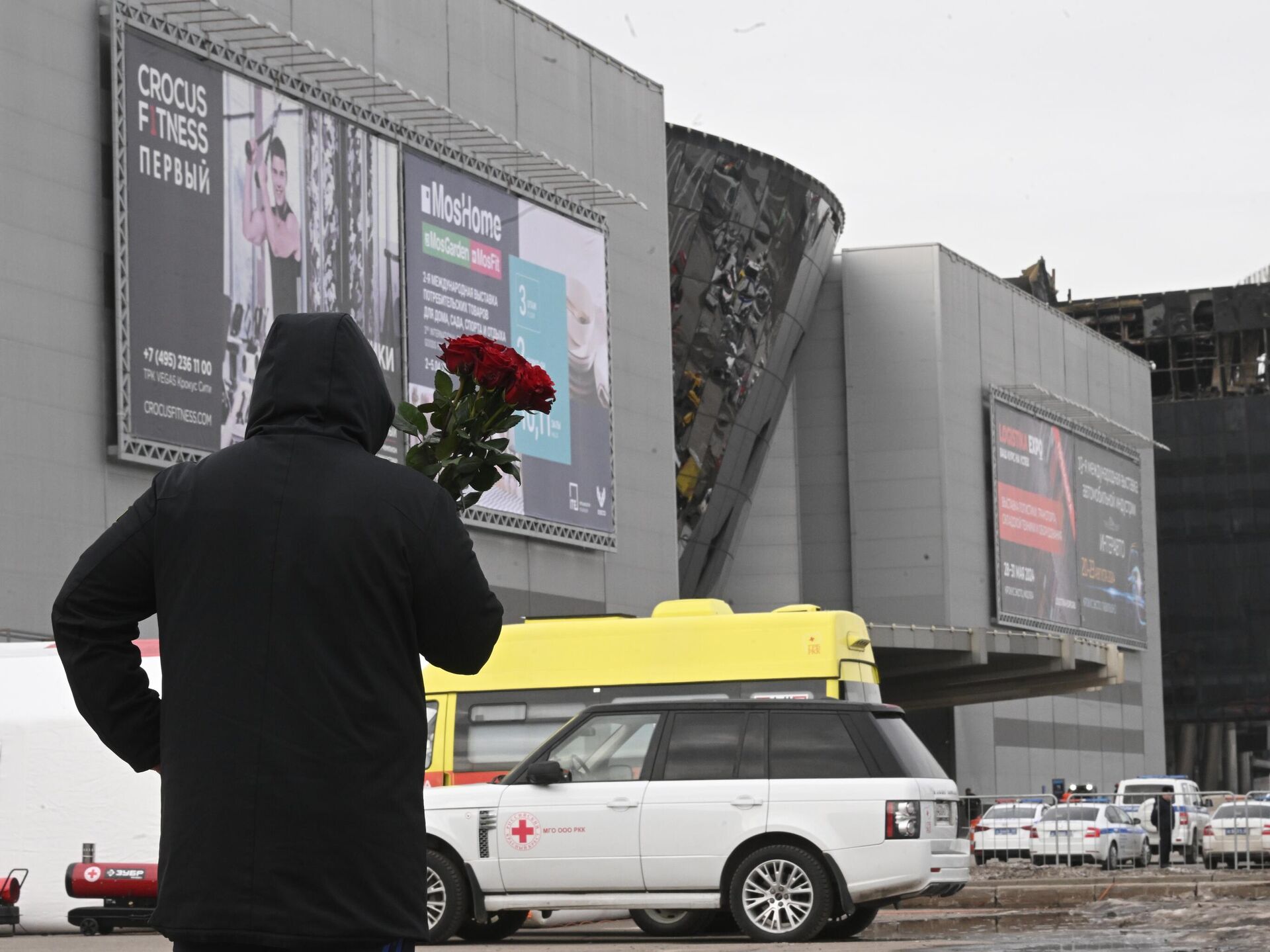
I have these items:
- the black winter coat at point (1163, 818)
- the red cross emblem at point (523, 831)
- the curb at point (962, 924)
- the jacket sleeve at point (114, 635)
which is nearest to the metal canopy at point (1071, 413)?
the black winter coat at point (1163, 818)

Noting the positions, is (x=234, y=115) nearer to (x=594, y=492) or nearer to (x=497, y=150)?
(x=497, y=150)

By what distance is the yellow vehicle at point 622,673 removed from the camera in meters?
19.0

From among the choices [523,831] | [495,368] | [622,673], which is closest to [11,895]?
[523,831]

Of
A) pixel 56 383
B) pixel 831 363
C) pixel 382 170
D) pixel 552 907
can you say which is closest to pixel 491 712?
pixel 552 907

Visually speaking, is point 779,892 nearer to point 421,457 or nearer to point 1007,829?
point 421,457

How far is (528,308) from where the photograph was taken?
3588cm

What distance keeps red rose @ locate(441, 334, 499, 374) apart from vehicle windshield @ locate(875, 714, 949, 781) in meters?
9.75

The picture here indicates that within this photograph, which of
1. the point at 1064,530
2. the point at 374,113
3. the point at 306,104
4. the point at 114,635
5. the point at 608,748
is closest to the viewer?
the point at 114,635

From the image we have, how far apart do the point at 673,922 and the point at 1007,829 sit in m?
13.8

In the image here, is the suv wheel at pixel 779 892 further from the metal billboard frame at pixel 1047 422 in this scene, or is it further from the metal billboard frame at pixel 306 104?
the metal billboard frame at pixel 1047 422

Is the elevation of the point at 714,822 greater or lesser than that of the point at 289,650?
lesser

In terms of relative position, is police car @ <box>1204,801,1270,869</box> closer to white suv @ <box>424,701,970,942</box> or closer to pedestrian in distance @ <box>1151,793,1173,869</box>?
pedestrian in distance @ <box>1151,793,1173,869</box>

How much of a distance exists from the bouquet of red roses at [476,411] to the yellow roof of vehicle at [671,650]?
45.8 ft

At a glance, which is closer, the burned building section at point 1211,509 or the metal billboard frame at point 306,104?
the metal billboard frame at point 306,104
